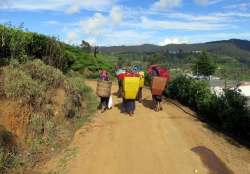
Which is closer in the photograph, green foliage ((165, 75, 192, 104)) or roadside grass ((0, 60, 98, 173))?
roadside grass ((0, 60, 98, 173))

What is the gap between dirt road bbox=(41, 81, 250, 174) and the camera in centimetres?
455

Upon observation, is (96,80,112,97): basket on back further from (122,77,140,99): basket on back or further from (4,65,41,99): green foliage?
(4,65,41,99): green foliage

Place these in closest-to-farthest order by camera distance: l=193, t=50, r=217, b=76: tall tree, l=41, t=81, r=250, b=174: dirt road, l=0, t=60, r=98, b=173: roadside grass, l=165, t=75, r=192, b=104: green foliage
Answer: l=41, t=81, r=250, b=174: dirt road → l=0, t=60, r=98, b=173: roadside grass → l=165, t=75, r=192, b=104: green foliage → l=193, t=50, r=217, b=76: tall tree

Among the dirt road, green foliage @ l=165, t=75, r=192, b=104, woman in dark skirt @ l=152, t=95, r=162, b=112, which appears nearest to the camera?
the dirt road

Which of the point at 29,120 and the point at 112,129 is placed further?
the point at 112,129

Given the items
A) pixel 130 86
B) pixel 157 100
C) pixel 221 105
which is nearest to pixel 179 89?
pixel 157 100

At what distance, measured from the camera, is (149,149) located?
5.31 meters

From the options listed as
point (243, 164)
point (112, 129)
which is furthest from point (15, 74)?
point (243, 164)

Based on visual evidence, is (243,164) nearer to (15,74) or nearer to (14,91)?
(14,91)

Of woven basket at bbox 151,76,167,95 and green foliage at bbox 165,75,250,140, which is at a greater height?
woven basket at bbox 151,76,167,95

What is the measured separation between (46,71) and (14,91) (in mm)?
1733

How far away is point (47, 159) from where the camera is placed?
194 inches

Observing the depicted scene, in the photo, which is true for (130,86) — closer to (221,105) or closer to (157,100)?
(157,100)

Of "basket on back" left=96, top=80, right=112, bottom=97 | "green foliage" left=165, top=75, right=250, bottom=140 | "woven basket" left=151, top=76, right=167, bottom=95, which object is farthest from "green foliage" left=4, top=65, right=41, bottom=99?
"green foliage" left=165, top=75, right=250, bottom=140
